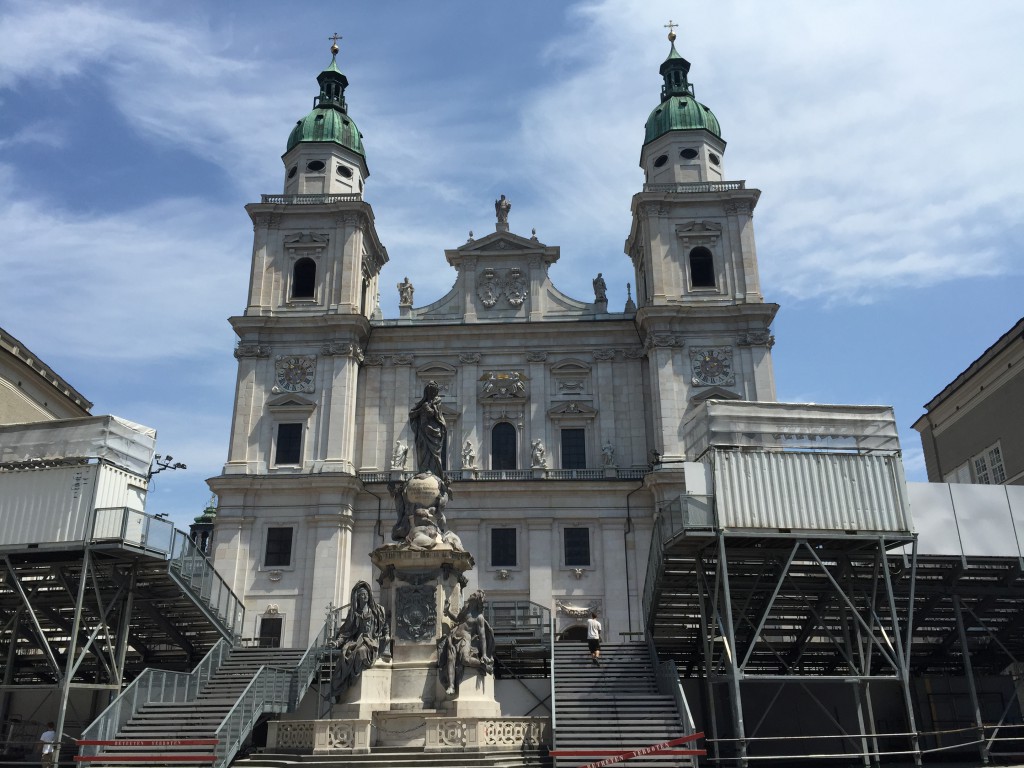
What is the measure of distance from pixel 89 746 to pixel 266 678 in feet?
13.0

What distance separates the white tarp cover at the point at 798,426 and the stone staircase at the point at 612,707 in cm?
575

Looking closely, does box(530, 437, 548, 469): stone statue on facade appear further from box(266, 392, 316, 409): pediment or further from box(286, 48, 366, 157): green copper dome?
box(286, 48, 366, 157): green copper dome

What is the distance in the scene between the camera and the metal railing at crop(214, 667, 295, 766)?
19.9 metres

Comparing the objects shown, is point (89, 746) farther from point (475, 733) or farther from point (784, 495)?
point (784, 495)

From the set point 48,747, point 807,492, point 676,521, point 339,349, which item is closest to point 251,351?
point 339,349

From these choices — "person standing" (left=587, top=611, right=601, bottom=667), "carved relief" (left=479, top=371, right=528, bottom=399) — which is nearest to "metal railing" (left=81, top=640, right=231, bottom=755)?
"person standing" (left=587, top=611, right=601, bottom=667)

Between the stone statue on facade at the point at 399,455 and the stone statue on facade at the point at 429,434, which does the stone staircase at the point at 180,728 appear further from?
the stone statue on facade at the point at 399,455

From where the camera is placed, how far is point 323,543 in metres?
36.6

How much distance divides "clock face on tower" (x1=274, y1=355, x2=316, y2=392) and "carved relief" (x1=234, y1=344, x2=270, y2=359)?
2.31ft

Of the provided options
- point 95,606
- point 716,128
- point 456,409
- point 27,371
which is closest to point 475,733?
point 95,606

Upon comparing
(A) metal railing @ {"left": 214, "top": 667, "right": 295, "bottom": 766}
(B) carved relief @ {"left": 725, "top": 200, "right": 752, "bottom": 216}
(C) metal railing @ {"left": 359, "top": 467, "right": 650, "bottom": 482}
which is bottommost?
(A) metal railing @ {"left": 214, "top": 667, "right": 295, "bottom": 766}

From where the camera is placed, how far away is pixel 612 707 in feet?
71.4

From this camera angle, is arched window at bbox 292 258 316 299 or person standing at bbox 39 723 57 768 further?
arched window at bbox 292 258 316 299

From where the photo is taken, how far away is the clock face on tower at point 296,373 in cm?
3991
